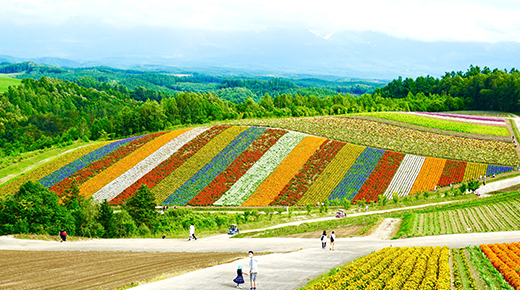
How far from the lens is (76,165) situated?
63.0 meters

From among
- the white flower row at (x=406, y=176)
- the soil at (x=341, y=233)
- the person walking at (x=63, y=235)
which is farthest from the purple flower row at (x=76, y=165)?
the white flower row at (x=406, y=176)

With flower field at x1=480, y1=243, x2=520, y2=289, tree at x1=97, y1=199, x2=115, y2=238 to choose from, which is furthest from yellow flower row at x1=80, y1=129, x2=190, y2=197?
flower field at x1=480, y1=243, x2=520, y2=289

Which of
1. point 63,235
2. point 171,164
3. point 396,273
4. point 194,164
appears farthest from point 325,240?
point 171,164

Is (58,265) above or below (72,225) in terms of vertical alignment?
above

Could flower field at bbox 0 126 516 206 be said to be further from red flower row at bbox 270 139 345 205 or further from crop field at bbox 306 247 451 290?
crop field at bbox 306 247 451 290

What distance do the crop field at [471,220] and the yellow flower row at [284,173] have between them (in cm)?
1883

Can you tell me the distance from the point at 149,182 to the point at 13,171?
2310 cm

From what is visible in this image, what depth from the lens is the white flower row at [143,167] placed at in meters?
55.5

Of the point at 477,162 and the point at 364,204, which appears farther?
the point at 477,162

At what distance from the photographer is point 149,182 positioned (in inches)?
2286

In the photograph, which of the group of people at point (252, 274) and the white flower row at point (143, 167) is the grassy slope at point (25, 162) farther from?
the group of people at point (252, 274)

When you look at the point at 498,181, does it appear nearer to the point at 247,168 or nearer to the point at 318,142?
the point at 318,142

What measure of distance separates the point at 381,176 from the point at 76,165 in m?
44.6

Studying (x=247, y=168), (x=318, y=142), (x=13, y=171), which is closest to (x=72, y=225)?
(x=247, y=168)
